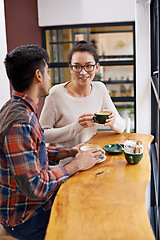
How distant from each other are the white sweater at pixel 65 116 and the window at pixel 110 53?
1886 millimetres

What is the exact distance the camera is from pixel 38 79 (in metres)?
1.43

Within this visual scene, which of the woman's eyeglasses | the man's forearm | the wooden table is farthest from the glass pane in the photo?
the wooden table

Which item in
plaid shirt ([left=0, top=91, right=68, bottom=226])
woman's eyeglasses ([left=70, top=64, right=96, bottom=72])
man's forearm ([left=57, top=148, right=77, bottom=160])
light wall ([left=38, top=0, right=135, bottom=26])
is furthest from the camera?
light wall ([left=38, top=0, right=135, bottom=26])

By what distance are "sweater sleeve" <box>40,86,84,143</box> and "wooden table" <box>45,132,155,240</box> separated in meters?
0.46

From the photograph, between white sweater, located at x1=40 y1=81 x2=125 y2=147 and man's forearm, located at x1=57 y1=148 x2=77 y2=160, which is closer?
man's forearm, located at x1=57 y1=148 x2=77 y2=160

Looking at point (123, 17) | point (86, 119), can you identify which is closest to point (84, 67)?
point (86, 119)

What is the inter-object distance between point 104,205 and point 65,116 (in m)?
1.08

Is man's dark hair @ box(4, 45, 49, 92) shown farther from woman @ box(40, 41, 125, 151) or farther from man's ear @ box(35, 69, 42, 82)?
woman @ box(40, 41, 125, 151)

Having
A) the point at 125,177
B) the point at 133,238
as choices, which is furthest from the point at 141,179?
the point at 133,238

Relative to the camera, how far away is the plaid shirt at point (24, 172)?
1.22 metres

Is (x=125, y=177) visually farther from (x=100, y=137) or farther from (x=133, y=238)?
(x=100, y=137)

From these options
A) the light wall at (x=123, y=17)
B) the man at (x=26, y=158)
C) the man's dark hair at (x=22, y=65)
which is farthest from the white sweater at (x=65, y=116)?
the light wall at (x=123, y=17)

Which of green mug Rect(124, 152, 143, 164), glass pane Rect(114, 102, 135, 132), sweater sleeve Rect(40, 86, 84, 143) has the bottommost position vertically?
glass pane Rect(114, 102, 135, 132)

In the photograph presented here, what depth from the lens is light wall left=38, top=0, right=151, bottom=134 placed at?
3.33 m
